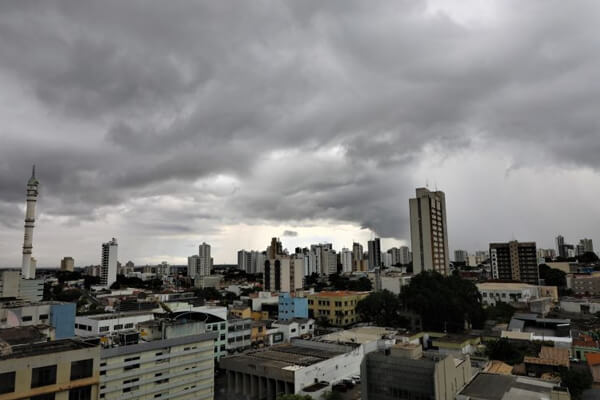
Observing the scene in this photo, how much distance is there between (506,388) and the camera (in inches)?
1013

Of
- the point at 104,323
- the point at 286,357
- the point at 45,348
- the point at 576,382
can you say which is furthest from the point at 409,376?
the point at 104,323

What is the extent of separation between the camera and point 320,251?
187250 millimetres

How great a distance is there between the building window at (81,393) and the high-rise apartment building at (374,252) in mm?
173976

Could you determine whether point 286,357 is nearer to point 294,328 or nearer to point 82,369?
point 294,328

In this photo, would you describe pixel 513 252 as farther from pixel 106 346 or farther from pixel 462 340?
pixel 106 346

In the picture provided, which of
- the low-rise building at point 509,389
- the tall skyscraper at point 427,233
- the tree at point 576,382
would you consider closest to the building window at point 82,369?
the low-rise building at point 509,389

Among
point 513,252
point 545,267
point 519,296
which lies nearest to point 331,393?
point 519,296

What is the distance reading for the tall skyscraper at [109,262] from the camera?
137 meters

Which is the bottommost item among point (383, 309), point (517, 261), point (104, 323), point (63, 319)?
point (383, 309)

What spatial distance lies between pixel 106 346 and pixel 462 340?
121 ft

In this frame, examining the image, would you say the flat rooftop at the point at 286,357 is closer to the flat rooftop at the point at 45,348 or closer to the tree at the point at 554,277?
the flat rooftop at the point at 45,348

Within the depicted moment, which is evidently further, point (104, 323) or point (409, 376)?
point (104, 323)

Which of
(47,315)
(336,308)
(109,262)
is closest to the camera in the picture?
(47,315)

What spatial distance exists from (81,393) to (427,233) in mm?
81461
